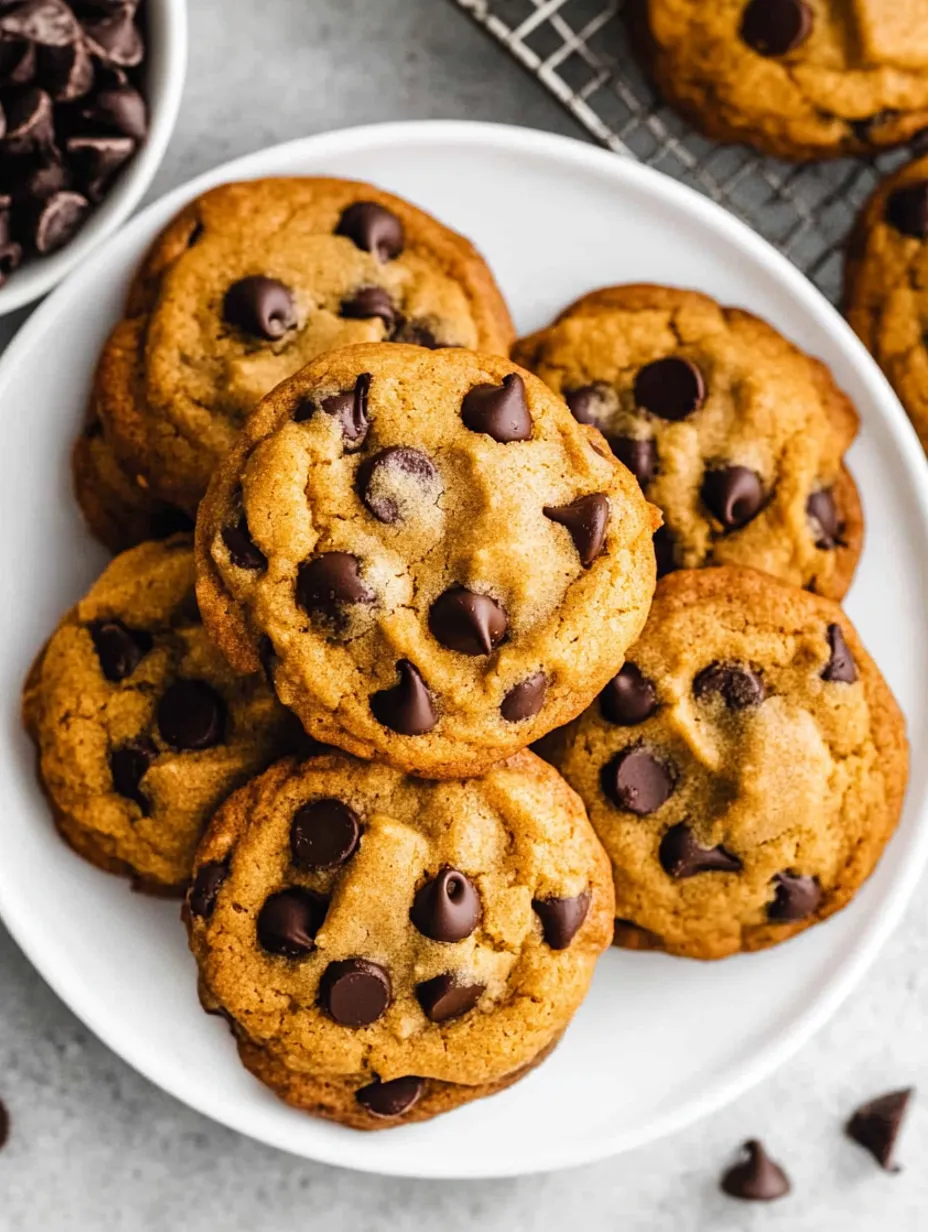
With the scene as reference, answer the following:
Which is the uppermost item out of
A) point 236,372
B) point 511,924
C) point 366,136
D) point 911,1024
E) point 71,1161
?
point 366,136

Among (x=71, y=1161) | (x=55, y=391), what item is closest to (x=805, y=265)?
(x=55, y=391)


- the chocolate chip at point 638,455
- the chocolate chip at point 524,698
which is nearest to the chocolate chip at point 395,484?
the chocolate chip at point 524,698

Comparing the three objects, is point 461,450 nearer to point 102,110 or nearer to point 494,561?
point 494,561

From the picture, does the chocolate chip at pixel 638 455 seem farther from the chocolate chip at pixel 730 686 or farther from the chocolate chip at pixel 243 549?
the chocolate chip at pixel 243 549

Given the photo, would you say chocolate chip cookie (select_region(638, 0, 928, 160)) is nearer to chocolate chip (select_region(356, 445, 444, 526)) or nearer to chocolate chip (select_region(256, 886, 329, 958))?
chocolate chip (select_region(356, 445, 444, 526))

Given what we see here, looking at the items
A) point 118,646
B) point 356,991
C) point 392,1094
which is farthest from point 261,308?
point 392,1094

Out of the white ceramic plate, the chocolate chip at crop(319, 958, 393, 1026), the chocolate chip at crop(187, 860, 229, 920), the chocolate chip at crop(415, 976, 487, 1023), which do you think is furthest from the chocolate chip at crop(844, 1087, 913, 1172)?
the chocolate chip at crop(187, 860, 229, 920)

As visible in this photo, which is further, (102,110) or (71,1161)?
(71,1161)
